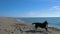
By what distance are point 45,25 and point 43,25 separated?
249 mm

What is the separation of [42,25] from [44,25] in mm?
253

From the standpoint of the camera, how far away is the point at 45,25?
16094 millimetres

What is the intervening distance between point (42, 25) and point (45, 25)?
0.38 meters

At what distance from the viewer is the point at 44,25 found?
16.1 metres

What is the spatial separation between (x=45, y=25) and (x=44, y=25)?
12cm

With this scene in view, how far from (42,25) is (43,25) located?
0.13m

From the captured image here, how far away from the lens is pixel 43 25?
16156 mm
